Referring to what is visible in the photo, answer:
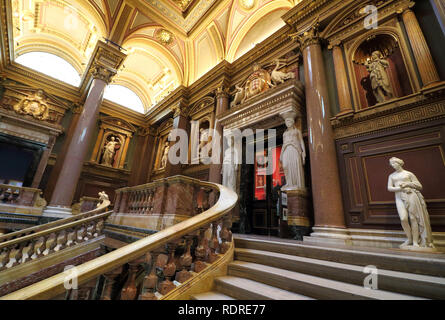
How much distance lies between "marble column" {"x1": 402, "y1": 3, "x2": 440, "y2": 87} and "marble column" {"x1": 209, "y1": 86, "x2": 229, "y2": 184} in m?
4.95

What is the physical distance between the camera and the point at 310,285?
166 centimetres

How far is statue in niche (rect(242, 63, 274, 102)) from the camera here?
6.18 meters

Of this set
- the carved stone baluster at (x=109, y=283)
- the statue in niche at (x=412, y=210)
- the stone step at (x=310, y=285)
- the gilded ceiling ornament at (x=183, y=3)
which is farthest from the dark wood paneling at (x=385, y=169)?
the gilded ceiling ornament at (x=183, y=3)

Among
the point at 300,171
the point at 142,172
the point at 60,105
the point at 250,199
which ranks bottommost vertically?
the point at 250,199

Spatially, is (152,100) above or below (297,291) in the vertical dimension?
above

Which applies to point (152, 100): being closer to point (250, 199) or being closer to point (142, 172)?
point (142, 172)

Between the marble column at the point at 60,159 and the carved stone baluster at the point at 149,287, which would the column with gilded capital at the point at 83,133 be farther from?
the carved stone baluster at the point at 149,287

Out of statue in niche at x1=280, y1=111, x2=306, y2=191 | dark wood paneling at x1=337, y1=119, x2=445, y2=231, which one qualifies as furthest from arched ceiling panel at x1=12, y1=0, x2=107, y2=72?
dark wood paneling at x1=337, y1=119, x2=445, y2=231

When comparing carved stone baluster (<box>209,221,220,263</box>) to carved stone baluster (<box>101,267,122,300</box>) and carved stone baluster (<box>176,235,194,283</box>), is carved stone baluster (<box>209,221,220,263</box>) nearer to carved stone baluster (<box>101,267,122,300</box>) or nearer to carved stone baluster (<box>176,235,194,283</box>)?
carved stone baluster (<box>176,235,194,283</box>)

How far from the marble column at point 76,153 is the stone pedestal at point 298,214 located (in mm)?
6718

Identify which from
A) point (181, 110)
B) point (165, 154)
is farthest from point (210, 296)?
point (165, 154)
